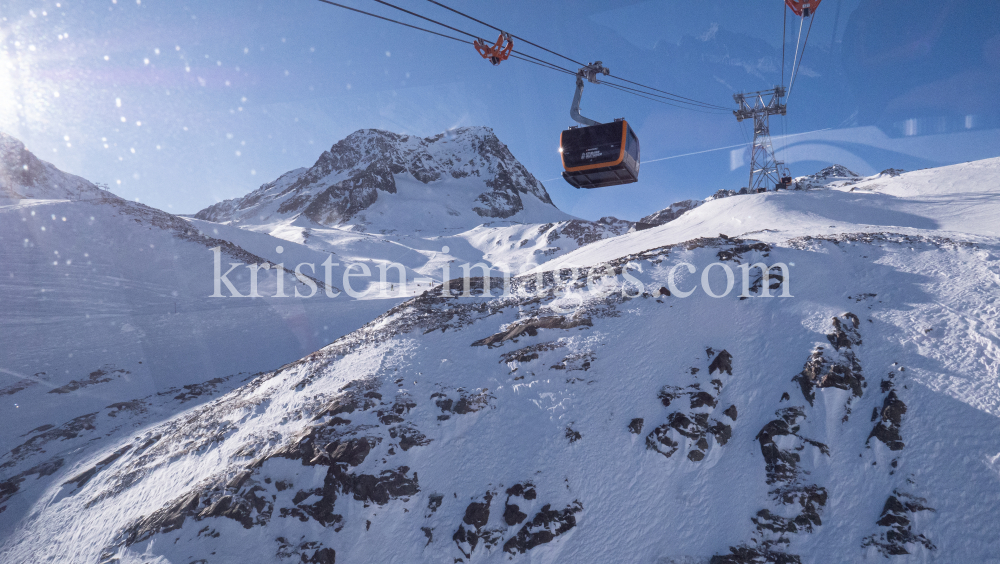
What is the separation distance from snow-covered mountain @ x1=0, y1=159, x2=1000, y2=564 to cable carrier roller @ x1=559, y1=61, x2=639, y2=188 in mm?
4368

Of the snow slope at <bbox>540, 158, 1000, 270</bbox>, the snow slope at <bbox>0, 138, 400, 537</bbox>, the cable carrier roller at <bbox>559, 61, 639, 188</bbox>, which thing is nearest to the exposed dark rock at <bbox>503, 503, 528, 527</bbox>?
the cable carrier roller at <bbox>559, 61, 639, 188</bbox>

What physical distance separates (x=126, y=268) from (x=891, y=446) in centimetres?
4093

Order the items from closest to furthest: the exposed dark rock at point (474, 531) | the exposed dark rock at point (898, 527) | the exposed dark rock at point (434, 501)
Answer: the exposed dark rock at point (898, 527)
the exposed dark rock at point (474, 531)
the exposed dark rock at point (434, 501)

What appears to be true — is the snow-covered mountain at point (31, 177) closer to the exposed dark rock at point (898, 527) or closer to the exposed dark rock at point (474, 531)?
the exposed dark rock at point (474, 531)

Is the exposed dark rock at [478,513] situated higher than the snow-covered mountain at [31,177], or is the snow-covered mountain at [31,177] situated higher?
the snow-covered mountain at [31,177]

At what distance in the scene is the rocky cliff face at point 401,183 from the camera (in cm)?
12350

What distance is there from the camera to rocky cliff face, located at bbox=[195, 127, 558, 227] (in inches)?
4862

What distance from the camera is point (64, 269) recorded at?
92.0 feet

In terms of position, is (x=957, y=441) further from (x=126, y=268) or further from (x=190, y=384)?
(x=126, y=268)

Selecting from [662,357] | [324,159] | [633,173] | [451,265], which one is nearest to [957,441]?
[662,357]

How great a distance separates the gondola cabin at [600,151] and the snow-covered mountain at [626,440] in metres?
4.36

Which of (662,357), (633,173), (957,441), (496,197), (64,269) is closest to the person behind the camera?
(957,441)

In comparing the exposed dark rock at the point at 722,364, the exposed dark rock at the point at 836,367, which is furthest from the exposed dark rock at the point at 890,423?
the exposed dark rock at the point at 722,364

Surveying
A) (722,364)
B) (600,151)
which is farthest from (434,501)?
(600,151)
